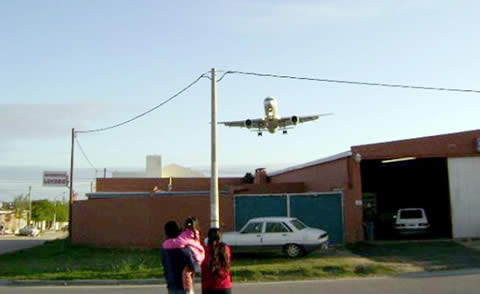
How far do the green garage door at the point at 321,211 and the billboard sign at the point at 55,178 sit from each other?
24.5 metres

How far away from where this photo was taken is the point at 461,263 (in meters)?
18.4

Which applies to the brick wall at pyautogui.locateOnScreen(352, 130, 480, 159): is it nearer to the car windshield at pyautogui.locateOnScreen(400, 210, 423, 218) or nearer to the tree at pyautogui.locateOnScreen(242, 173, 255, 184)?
the car windshield at pyautogui.locateOnScreen(400, 210, 423, 218)

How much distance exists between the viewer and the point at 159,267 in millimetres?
18781

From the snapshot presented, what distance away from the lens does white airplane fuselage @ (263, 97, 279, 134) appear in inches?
1158

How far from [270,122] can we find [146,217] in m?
7.94

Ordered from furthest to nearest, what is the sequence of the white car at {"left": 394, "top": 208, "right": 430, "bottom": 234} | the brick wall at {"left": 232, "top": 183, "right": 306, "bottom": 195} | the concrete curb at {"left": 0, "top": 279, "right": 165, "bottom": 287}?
the brick wall at {"left": 232, "top": 183, "right": 306, "bottom": 195} < the white car at {"left": 394, "top": 208, "right": 430, "bottom": 234} < the concrete curb at {"left": 0, "top": 279, "right": 165, "bottom": 287}

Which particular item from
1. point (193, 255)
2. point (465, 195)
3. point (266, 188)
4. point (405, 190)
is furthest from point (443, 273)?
point (405, 190)

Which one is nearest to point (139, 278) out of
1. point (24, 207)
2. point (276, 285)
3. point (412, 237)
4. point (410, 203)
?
point (276, 285)

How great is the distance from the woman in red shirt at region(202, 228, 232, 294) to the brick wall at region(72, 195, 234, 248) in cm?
1794

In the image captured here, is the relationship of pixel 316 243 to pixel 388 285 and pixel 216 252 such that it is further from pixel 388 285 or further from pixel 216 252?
pixel 216 252

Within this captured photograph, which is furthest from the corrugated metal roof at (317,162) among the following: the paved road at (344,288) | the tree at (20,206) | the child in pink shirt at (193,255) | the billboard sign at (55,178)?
the tree at (20,206)

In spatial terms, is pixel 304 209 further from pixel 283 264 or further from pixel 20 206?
pixel 20 206

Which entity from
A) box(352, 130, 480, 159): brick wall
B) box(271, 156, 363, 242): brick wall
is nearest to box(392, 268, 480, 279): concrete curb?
box(271, 156, 363, 242): brick wall

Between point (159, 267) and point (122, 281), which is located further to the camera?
point (159, 267)
